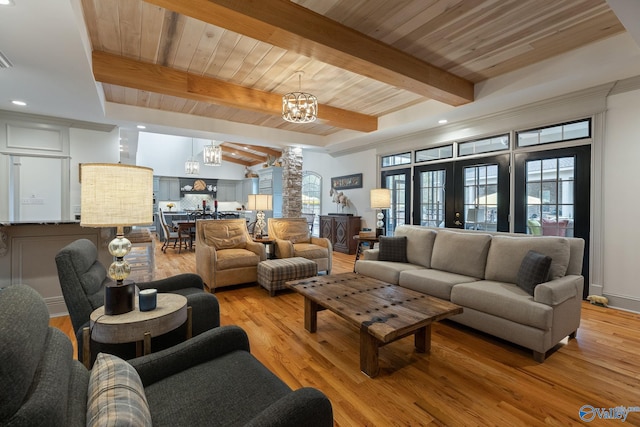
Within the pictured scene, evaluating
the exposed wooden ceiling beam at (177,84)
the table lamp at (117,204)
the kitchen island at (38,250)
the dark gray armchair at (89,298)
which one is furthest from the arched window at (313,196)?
the table lamp at (117,204)

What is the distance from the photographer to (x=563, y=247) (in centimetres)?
269

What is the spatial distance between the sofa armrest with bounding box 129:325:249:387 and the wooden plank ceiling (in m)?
2.06

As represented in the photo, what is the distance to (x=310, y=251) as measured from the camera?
4715mm

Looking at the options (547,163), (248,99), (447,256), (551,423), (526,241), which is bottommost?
(551,423)

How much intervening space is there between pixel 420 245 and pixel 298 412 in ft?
10.3

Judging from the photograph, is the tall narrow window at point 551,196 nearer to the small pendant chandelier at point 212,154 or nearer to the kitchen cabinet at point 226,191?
the small pendant chandelier at point 212,154

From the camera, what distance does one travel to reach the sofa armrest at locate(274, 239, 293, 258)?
462 cm

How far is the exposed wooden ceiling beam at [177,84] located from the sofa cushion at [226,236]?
1832 millimetres

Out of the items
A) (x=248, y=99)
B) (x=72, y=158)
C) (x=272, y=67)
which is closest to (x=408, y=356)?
(x=272, y=67)

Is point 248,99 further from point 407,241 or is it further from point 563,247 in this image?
point 563,247

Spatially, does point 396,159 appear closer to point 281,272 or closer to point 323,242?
point 323,242

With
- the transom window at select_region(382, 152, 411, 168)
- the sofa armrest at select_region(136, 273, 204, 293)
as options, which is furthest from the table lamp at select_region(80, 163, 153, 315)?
the transom window at select_region(382, 152, 411, 168)

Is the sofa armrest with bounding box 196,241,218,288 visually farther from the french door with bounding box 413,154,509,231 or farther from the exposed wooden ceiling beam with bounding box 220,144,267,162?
the exposed wooden ceiling beam with bounding box 220,144,267,162

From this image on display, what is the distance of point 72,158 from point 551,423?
6.06 metres
